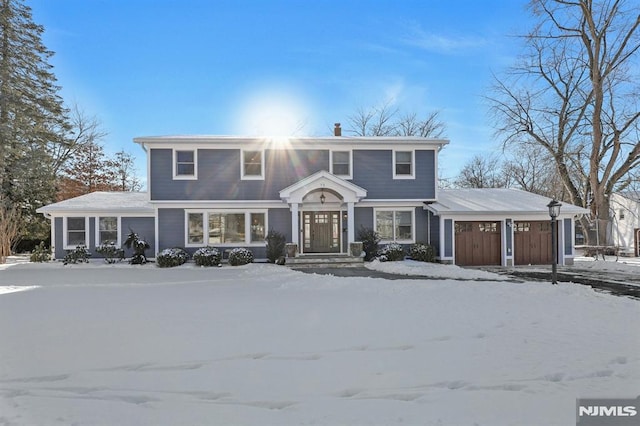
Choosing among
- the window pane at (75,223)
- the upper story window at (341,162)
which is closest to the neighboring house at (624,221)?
the upper story window at (341,162)

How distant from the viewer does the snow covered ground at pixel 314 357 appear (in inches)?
142

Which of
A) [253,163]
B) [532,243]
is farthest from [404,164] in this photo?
[253,163]

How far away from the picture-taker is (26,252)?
26.1 m

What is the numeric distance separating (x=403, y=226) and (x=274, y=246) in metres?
6.30

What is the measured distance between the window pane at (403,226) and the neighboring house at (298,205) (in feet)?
0.16

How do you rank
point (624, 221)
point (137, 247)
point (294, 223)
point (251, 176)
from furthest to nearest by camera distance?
point (624, 221), point (251, 176), point (294, 223), point (137, 247)

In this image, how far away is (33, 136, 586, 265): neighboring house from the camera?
17.1 meters

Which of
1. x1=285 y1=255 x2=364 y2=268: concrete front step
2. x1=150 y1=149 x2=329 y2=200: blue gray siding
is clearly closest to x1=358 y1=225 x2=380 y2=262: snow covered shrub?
x1=285 y1=255 x2=364 y2=268: concrete front step

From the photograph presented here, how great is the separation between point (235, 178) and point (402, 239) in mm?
8440

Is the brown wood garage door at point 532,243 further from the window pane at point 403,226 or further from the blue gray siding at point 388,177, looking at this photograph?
the window pane at point 403,226

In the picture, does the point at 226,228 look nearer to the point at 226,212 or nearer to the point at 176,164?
the point at 226,212

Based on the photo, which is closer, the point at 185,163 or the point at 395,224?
the point at 185,163

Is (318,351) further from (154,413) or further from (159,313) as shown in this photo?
(159,313)
